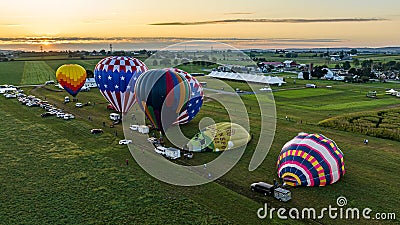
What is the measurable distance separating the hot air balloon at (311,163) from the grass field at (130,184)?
0.53 metres

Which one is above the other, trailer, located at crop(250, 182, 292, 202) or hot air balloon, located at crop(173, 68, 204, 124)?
hot air balloon, located at crop(173, 68, 204, 124)

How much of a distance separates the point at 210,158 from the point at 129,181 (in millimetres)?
5621

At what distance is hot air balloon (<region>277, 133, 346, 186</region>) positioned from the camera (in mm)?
17828

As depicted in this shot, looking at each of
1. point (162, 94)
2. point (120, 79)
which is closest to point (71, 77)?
point (120, 79)

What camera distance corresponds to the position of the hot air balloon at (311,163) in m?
17.8

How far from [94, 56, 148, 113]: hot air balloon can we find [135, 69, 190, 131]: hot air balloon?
6.46 m

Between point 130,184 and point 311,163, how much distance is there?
354 inches

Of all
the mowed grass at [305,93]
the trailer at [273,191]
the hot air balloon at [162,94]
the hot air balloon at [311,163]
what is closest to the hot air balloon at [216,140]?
the hot air balloon at [162,94]

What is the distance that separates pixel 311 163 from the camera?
17.8m

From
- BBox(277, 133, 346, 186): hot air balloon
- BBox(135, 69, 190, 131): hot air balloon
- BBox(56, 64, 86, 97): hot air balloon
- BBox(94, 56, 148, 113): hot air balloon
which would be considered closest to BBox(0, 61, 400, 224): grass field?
BBox(277, 133, 346, 186): hot air balloon

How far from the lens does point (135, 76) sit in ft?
108

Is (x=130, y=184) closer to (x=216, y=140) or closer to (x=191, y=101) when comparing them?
(x=216, y=140)

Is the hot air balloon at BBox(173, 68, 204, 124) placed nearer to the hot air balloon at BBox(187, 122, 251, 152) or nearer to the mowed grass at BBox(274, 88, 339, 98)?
the hot air balloon at BBox(187, 122, 251, 152)

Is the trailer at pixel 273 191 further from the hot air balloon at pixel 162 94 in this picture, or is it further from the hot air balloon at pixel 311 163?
the hot air balloon at pixel 162 94
